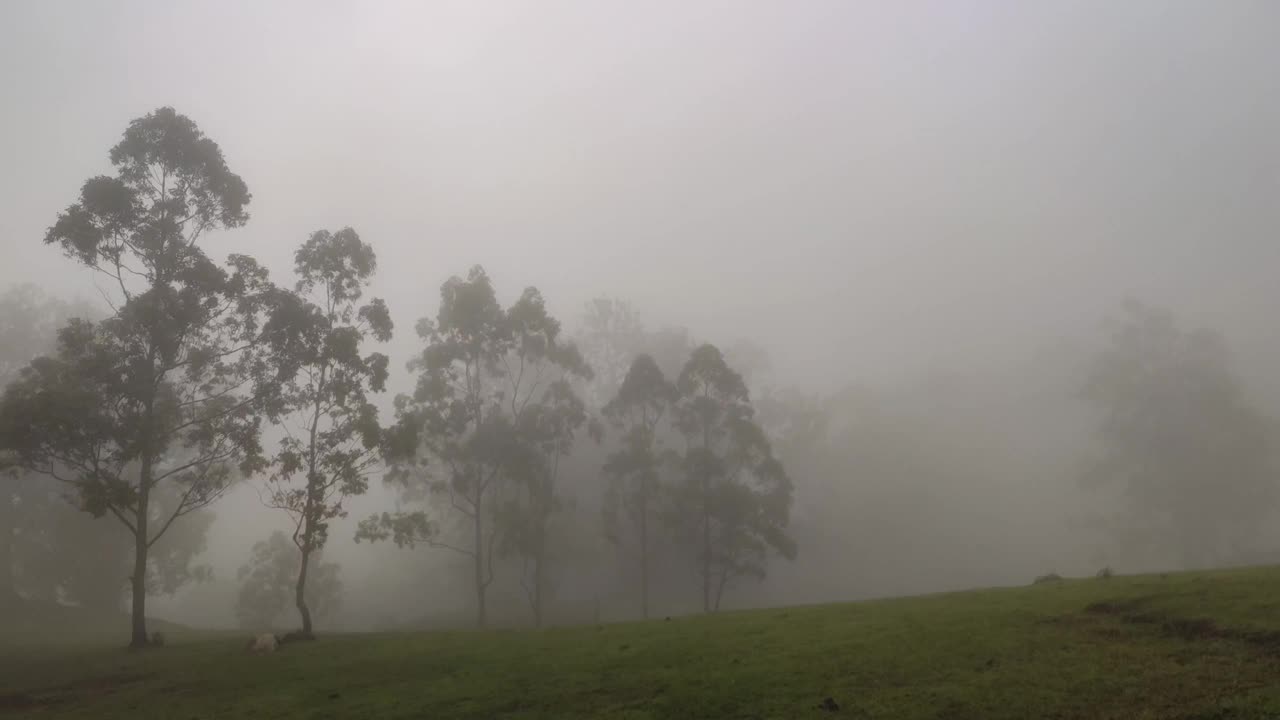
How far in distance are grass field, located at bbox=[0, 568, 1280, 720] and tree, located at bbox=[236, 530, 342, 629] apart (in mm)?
40821

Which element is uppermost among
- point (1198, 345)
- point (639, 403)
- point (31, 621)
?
point (1198, 345)

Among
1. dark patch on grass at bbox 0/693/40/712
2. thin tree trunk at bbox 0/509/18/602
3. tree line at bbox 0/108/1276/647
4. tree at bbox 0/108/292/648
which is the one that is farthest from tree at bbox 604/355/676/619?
thin tree trunk at bbox 0/509/18/602

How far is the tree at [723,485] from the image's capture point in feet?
178

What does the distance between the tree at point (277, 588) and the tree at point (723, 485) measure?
35.8m

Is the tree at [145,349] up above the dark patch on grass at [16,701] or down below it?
above

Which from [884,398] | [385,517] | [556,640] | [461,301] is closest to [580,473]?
[461,301]

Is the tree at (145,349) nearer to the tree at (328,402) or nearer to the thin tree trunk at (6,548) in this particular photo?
the tree at (328,402)

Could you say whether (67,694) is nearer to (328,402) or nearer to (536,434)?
(328,402)

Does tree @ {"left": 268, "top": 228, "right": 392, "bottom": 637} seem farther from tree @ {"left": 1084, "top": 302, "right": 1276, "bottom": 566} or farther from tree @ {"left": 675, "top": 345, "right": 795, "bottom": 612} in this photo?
tree @ {"left": 1084, "top": 302, "right": 1276, "bottom": 566}

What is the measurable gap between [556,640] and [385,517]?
21.5 meters

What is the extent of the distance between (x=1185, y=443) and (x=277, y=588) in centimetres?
8589

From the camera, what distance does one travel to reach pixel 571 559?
66312 millimetres

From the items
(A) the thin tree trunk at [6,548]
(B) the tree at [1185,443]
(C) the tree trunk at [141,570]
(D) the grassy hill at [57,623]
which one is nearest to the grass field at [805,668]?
(C) the tree trunk at [141,570]

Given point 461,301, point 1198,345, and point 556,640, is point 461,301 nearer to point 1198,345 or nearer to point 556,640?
point 556,640
